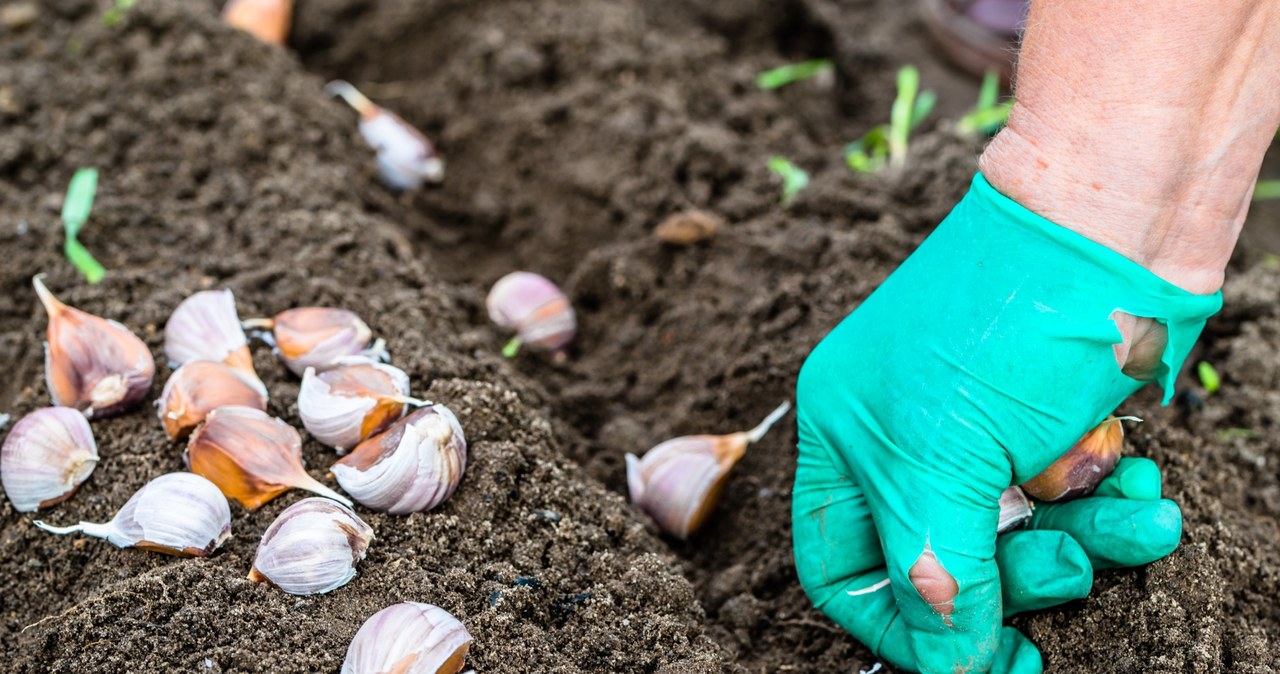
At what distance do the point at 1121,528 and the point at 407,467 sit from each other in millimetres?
982

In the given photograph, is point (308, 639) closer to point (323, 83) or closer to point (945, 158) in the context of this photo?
point (945, 158)

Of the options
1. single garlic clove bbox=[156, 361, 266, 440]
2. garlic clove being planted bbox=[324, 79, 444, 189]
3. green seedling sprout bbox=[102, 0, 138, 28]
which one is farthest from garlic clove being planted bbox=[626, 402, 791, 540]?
green seedling sprout bbox=[102, 0, 138, 28]

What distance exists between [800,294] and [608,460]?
1.63ft

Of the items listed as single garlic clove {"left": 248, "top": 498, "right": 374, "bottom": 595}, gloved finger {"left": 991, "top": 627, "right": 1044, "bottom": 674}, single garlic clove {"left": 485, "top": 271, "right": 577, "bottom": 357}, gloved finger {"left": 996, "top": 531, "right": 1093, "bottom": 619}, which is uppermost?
gloved finger {"left": 996, "top": 531, "right": 1093, "bottom": 619}

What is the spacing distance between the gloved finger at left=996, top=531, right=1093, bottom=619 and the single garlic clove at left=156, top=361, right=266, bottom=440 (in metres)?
1.16

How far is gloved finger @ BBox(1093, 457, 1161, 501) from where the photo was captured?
4.74 feet

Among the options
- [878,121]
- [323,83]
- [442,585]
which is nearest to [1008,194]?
[442,585]

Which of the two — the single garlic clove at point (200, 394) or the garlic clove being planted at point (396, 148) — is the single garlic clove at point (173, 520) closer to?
the single garlic clove at point (200, 394)

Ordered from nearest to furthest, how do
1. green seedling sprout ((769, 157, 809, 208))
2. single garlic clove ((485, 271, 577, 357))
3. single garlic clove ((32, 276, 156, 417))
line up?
single garlic clove ((32, 276, 156, 417)) < single garlic clove ((485, 271, 577, 357)) < green seedling sprout ((769, 157, 809, 208))

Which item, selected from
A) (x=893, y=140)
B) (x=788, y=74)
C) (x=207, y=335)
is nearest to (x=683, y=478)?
(x=207, y=335)

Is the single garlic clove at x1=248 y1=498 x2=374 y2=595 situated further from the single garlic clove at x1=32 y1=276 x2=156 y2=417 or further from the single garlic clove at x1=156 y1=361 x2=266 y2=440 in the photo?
the single garlic clove at x1=32 y1=276 x2=156 y2=417

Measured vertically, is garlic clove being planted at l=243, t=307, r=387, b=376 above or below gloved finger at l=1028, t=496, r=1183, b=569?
below

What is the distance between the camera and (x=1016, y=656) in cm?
145

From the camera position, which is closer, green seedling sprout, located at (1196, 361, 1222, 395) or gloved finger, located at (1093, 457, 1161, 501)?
gloved finger, located at (1093, 457, 1161, 501)
